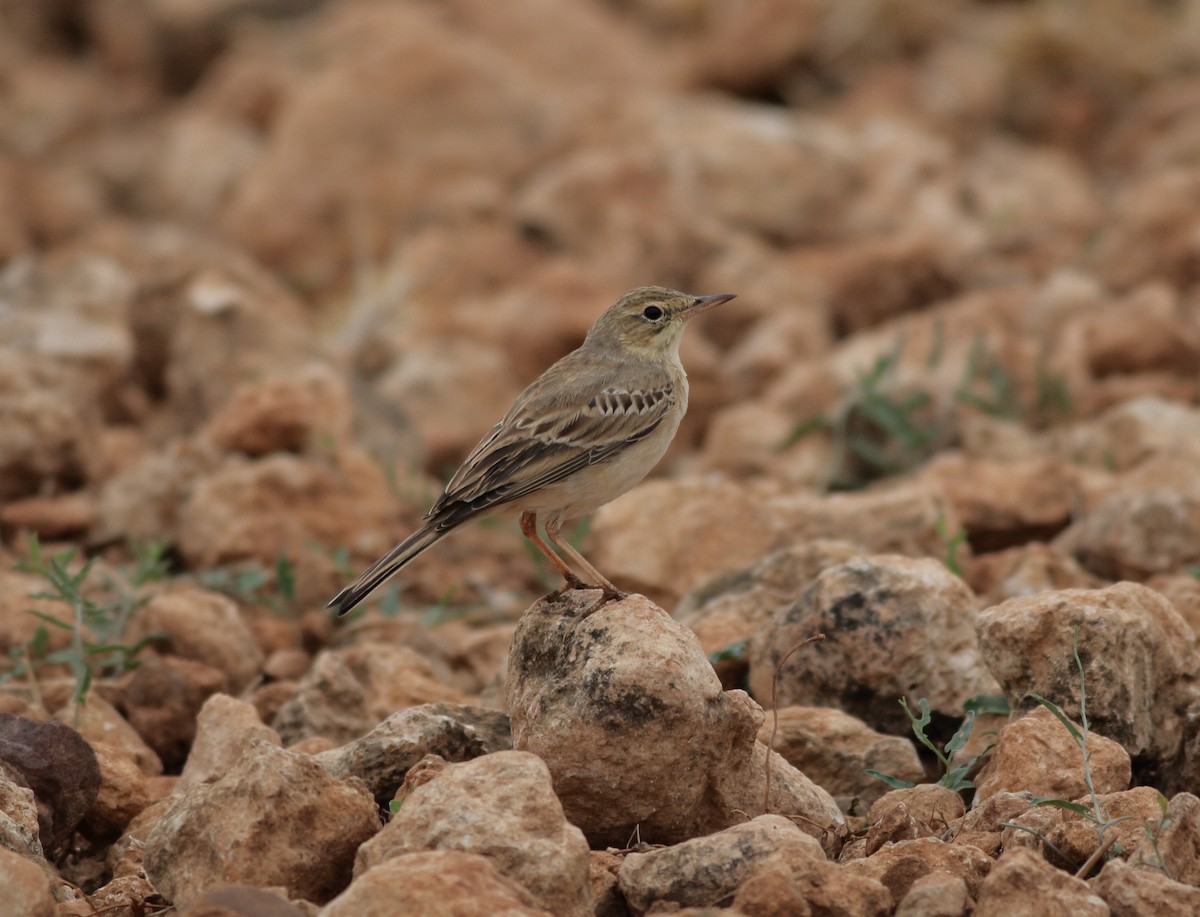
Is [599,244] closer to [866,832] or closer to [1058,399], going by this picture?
[1058,399]

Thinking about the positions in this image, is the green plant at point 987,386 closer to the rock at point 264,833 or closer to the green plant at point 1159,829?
the green plant at point 1159,829

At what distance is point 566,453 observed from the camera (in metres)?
6.46

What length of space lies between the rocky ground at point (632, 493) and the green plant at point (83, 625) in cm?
4

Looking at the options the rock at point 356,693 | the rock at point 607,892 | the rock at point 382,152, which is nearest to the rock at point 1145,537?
the rock at point 356,693

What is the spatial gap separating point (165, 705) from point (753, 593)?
2.35 metres

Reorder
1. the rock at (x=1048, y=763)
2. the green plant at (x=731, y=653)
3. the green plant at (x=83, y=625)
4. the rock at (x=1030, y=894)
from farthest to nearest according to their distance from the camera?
the green plant at (x=83, y=625)
the green plant at (x=731, y=653)
the rock at (x=1048, y=763)
the rock at (x=1030, y=894)

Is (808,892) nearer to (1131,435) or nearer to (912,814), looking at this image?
(912,814)

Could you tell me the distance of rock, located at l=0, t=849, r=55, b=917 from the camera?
4.12 m

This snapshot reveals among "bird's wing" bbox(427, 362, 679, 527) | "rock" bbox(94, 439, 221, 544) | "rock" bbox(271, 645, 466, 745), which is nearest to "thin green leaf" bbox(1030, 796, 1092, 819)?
"rock" bbox(271, 645, 466, 745)

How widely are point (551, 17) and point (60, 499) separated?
10.1 metres

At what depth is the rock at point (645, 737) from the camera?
4781mm

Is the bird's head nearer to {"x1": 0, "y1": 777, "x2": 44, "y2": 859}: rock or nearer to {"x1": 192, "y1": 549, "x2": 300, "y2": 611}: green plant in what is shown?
{"x1": 192, "y1": 549, "x2": 300, "y2": 611}: green plant

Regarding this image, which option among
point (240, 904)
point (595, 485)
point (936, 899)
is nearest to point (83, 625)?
point (595, 485)

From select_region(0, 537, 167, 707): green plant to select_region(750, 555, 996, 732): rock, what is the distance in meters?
2.51
